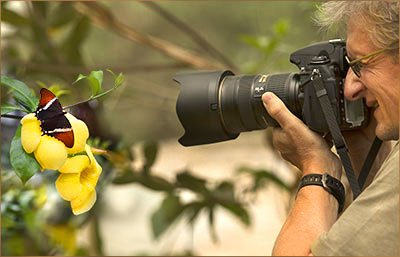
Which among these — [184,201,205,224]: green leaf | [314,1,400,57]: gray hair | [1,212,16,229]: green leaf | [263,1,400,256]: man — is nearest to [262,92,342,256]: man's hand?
[263,1,400,256]: man

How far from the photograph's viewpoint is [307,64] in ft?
2.68

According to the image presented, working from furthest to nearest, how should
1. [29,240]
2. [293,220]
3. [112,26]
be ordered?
[112,26], [29,240], [293,220]

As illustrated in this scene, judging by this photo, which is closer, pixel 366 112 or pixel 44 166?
pixel 44 166

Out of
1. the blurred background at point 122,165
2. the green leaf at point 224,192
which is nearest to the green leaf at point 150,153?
the blurred background at point 122,165

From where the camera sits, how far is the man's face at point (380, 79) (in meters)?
0.69

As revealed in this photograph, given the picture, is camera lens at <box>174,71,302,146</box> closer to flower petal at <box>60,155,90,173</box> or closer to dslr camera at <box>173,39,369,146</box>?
dslr camera at <box>173,39,369,146</box>

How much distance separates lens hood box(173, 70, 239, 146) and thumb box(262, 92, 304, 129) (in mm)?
95

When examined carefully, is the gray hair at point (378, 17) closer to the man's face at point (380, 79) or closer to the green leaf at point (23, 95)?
the man's face at point (380, 79)

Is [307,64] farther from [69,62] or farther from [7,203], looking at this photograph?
[69,62]

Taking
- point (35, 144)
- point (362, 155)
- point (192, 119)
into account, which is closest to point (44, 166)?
point (35, 144)

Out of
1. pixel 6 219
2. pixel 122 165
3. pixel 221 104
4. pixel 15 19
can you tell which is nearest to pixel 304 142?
pixel 221 104

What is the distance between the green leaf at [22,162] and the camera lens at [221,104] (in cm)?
29

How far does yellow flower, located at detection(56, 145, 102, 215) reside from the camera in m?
0.64

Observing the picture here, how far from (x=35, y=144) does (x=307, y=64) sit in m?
0.40
